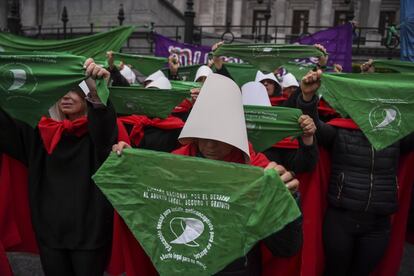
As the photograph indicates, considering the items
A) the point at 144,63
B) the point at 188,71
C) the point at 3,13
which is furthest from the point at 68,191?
the point at 3,13

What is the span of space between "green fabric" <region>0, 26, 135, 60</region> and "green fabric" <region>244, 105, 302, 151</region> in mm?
2490

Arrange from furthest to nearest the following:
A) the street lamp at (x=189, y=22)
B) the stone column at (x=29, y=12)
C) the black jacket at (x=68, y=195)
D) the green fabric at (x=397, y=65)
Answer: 1. the stone column at (x=29, y=12)
2. the street lamp at (x=189, y=22)
3. the green fabric at (x=397, y=65)
4. the black jacket at (x=68, y=195)

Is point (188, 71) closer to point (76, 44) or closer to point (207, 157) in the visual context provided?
point (76, 44)

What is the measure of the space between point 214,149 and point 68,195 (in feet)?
3.53

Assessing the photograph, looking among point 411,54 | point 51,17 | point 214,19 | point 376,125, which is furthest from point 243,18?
point 376,125

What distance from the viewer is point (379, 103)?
2.89m

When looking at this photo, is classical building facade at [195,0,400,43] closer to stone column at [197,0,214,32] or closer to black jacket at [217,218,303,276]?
stone column at [197,0,214,32]

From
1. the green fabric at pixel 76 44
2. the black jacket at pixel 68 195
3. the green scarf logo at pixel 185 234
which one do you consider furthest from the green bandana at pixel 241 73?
the green scarf logo at pixel 185 234

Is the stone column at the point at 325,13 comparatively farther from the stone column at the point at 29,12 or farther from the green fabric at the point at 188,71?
the green fabric at the point at 188,71

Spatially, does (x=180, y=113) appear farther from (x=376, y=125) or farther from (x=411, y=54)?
(x=411, y=54)

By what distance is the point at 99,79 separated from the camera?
2.31 m

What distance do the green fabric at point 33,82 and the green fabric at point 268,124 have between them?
1.33 metres

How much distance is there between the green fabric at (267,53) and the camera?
3.91 metres

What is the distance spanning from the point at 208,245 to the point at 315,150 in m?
1.23
